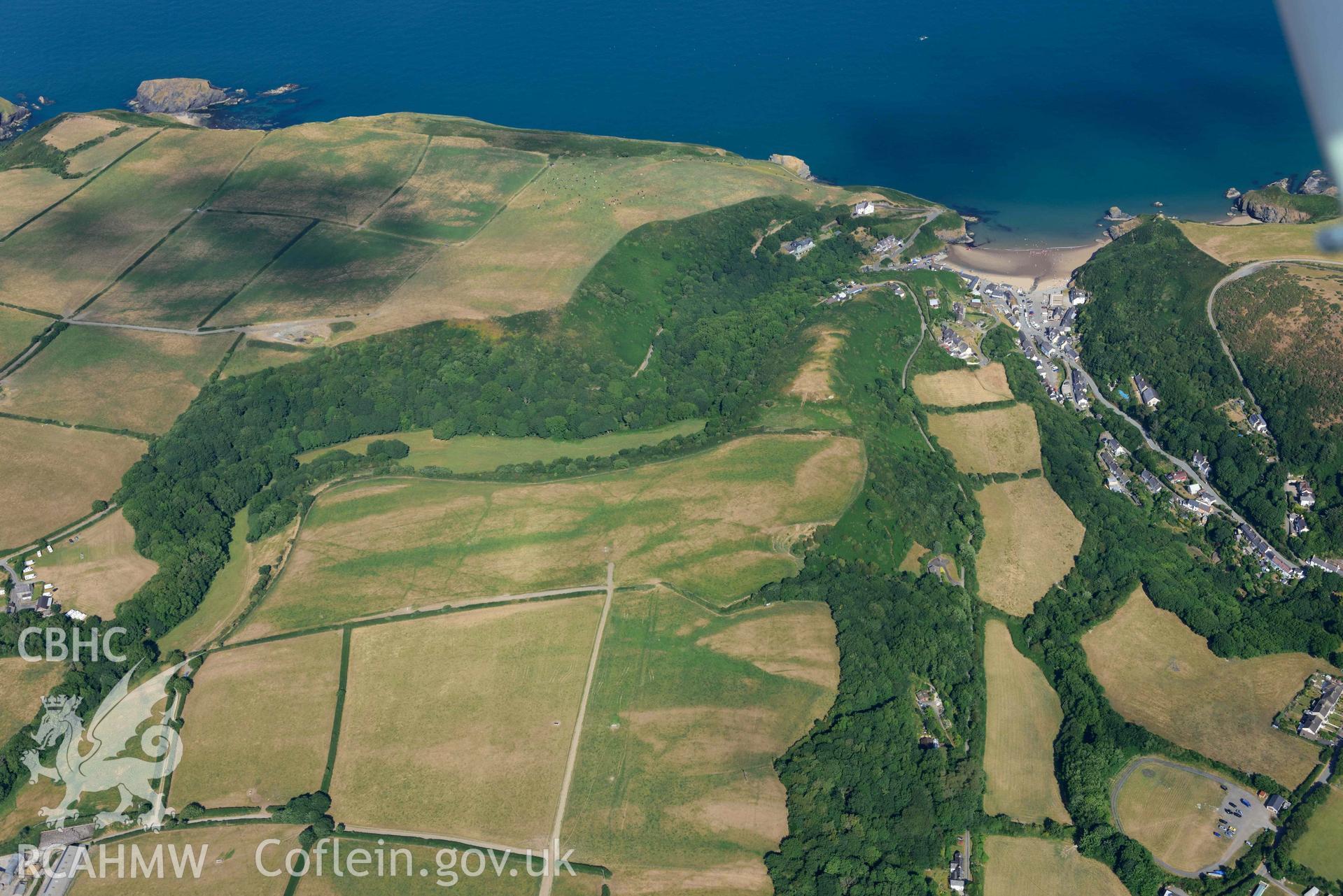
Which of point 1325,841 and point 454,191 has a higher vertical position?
point 454,191

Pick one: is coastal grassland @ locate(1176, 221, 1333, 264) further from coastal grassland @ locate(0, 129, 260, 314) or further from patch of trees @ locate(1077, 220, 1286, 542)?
coastal grassland @ locate(0, 129, 260, 314)

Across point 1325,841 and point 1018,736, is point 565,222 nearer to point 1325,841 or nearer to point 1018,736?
point 1018,736

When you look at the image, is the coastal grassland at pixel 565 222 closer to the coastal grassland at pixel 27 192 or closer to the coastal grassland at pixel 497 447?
the coastal grassland at pixel 497 447

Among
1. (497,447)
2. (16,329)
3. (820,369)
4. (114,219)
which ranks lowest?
(497,447)

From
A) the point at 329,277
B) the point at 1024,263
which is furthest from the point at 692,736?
the point at 1024,263

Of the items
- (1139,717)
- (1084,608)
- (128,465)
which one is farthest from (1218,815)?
(128,465)

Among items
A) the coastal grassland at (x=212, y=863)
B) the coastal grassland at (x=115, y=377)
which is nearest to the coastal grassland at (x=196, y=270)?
the coastal grassland at (x=115, y=377)

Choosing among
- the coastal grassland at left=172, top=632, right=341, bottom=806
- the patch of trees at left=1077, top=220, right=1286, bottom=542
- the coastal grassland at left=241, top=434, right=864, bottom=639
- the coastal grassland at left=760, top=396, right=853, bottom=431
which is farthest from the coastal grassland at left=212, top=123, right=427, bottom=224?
the patch of trees at left=1077, top=220, right=1286, bottom=542
